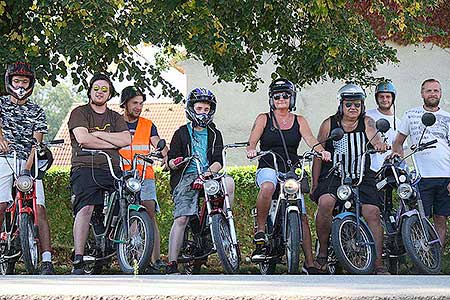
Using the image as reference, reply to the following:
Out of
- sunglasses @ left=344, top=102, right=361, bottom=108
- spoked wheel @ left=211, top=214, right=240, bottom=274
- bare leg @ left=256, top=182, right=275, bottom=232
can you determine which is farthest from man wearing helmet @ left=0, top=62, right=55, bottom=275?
sunglasses @ left=344, top=102, right=361, bottom=108

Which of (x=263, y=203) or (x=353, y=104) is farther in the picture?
(x=353, y=104)

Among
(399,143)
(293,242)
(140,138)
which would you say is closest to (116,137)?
(140,138)

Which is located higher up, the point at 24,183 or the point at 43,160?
the point at 43,160

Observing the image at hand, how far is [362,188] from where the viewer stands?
381 inches

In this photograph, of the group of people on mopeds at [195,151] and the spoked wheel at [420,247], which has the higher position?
the group of people on mopeds at [195,151]

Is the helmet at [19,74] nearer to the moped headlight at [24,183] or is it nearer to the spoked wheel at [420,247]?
the moped headlight at [24,183]

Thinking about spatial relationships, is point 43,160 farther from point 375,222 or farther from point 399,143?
point 399,143

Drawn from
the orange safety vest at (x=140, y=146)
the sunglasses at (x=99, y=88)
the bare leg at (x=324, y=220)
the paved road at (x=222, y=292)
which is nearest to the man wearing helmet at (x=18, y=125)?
the sunglasses at (x=99, y=88)

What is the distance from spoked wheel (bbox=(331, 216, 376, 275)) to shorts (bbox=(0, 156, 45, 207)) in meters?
2.77

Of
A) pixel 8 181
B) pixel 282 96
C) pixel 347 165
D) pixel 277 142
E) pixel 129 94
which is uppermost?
pixel 129 94

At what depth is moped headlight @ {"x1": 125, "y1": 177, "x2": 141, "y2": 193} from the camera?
9172 mm

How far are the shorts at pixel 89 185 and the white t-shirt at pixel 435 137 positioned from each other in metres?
3.06

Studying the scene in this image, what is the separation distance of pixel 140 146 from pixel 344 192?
2387mm

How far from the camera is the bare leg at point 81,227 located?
939 cm
